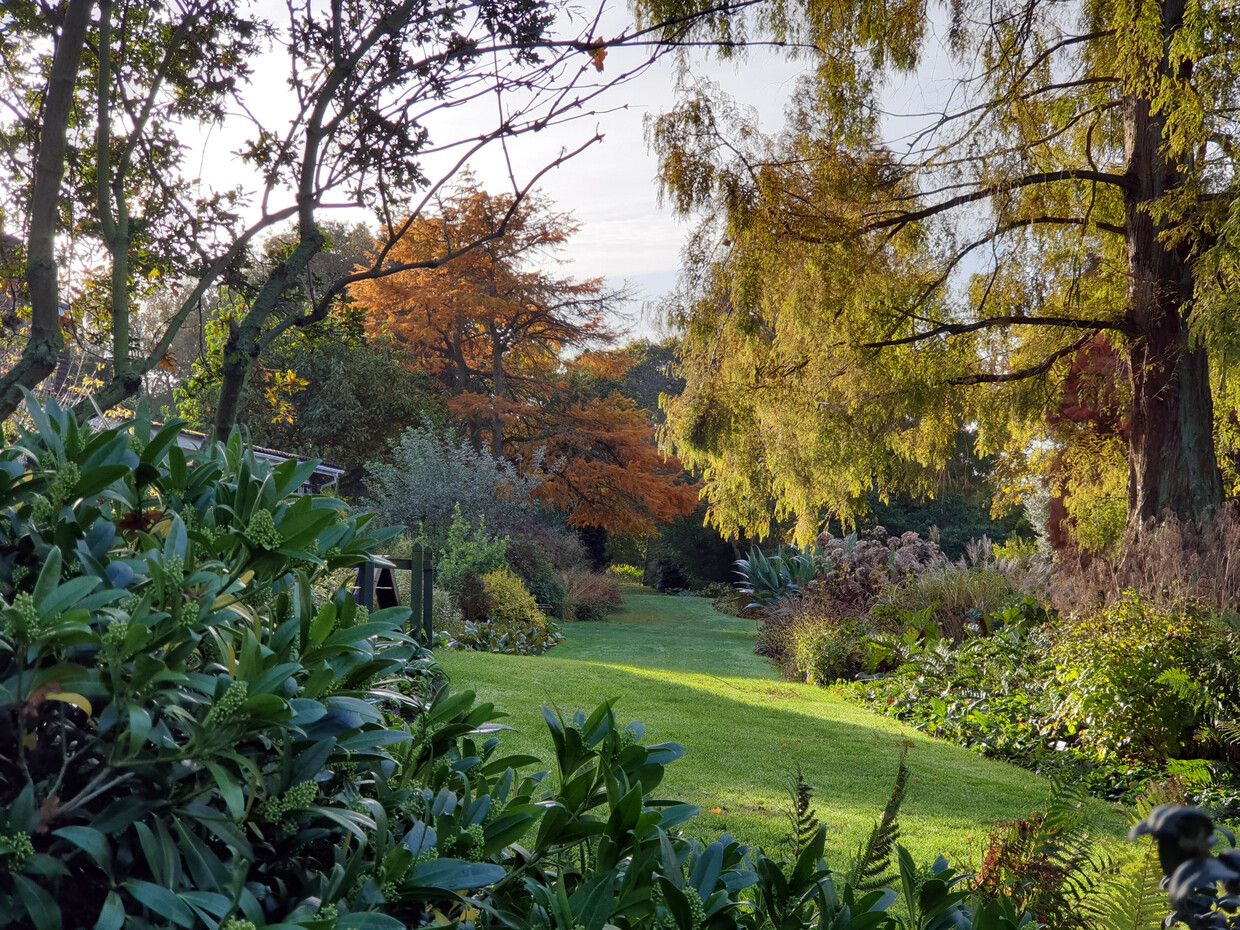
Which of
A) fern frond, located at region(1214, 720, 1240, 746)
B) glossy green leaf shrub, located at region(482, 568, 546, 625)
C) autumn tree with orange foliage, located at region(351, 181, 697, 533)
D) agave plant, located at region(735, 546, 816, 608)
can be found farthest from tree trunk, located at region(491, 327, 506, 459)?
fern frond, located at region(1214, 720, 1240, 746)

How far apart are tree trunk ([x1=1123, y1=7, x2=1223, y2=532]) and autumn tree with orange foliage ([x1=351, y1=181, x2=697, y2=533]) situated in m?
12.3

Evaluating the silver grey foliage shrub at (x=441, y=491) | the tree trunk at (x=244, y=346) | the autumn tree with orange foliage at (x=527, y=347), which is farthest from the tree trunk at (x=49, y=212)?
the autumn tree with orange foliage at (x=527, y=347)

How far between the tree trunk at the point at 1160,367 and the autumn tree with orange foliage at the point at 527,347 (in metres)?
12.3

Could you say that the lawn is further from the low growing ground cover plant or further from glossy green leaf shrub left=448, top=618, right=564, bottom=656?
glossy green leaf shrub left=448, top=618, right=564, bottom=656

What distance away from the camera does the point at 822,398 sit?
780 cm

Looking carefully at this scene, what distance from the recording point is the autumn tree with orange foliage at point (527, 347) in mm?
19422

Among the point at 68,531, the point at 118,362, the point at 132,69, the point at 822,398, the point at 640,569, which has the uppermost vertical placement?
the point at 132,69

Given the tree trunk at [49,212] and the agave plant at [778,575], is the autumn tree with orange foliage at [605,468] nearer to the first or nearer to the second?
the agave plant at [778,575]

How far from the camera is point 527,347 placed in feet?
69.3

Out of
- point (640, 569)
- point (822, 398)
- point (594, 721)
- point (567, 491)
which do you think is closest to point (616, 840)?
point (594, 721)

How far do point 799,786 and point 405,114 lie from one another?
300cm

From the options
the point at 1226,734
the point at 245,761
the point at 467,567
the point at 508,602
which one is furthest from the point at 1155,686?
the point at 467,567

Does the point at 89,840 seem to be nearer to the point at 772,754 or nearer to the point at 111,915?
the point at 111,915

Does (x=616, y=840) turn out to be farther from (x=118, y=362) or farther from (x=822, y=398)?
(x=822, y=398)
